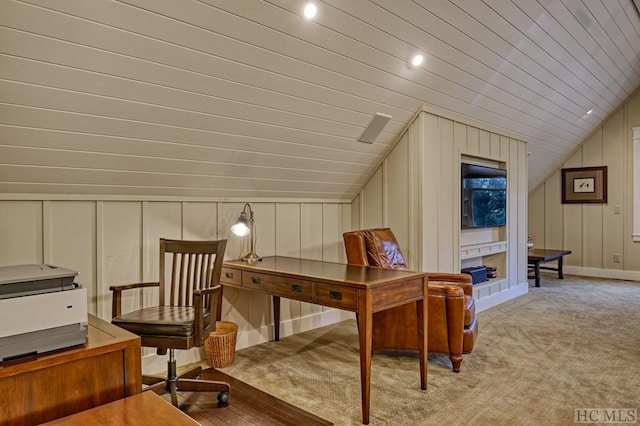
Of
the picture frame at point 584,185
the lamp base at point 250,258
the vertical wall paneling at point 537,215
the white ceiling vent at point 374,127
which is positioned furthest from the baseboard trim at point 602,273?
the lamp base at point 250,258

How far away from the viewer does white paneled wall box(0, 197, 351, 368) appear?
8.06 ft

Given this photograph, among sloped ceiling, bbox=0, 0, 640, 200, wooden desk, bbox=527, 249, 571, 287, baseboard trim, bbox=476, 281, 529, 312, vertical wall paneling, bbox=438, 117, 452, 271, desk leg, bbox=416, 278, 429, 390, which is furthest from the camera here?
wooden desk, bbox=527, 249, 571, 287

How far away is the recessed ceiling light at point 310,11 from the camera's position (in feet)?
7.65

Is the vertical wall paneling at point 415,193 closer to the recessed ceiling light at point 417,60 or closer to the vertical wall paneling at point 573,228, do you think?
the recessed ceiling light at point 417,60

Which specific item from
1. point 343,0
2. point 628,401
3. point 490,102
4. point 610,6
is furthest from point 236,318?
point 610,6

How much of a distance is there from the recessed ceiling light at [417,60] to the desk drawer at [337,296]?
1.79 metres

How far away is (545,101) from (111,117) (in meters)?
4.69

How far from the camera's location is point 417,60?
3195 millimetres

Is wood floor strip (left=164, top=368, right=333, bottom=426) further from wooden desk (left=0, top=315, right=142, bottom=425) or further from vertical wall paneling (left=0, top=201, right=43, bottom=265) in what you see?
vertical wall paneling (left=0, top=201, right=43, bottom=265)

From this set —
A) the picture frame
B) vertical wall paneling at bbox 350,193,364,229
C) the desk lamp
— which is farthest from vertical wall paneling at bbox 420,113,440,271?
the picture frame

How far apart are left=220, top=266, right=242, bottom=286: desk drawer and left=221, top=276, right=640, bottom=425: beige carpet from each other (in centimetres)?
57

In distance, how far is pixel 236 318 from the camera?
3400 mm

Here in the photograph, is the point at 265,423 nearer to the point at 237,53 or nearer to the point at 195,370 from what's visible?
the point at 195,370

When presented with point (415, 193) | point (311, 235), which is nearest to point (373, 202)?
point (415, 193)
